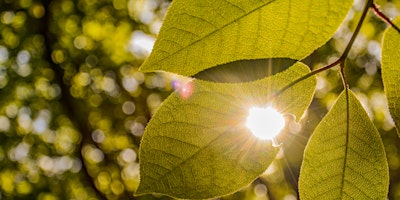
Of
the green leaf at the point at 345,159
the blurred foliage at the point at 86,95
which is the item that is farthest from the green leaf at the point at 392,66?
the blurred foliage at the point at 86,95

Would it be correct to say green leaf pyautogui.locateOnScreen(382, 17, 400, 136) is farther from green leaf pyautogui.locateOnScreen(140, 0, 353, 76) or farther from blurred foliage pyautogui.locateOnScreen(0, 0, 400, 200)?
blurred foliage pyautogui.locateOnScreen(0, 0, 400, 200)

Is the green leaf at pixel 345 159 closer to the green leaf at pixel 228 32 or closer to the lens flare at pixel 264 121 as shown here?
the lens flare at pixel 264 121

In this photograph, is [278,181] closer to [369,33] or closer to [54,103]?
[369,33]

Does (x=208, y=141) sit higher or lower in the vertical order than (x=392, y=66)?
lower

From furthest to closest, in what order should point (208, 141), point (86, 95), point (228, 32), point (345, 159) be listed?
1. point (86, 95)
2. point (345, 159)
3. point (208, 141)
4. point (228, 32)

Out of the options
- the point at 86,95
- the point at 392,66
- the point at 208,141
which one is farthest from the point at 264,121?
the point at 86,95

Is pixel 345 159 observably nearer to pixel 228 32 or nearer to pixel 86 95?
pixel 228 32
